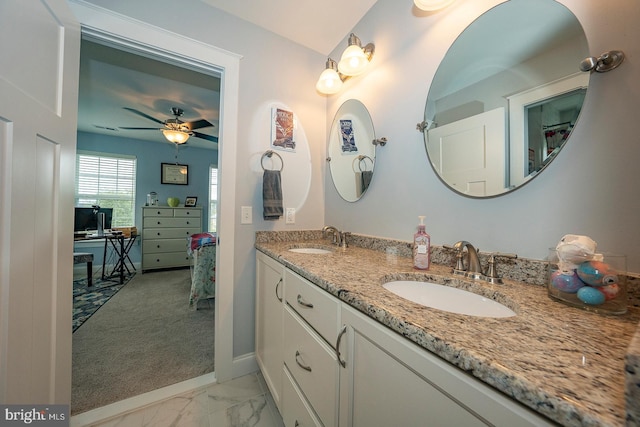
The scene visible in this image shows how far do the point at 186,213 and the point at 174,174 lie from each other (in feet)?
3.05

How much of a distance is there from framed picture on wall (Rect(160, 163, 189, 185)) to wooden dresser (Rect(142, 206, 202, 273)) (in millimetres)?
728

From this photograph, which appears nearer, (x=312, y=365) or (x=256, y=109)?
(x=312, y=365)

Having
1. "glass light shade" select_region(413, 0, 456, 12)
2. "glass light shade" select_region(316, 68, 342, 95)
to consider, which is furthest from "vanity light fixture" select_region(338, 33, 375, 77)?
"glass light shade" select_region(413, 0, 456, 12)

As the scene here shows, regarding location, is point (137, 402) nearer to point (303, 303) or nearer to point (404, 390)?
point (303, 303)

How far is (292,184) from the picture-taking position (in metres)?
1.78

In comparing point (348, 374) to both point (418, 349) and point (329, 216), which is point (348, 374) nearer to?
point (418, 349)

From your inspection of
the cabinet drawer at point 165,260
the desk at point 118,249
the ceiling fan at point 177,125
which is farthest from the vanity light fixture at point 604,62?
the desk at point 118,249

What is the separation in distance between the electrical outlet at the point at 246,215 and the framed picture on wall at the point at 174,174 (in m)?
3.91

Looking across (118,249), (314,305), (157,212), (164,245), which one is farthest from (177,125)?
(314,305)

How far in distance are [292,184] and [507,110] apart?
1.33m

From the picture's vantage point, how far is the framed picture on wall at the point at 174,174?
14.8 ft

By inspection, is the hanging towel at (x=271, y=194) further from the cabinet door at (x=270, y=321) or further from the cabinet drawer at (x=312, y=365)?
the cabinet drawer at (x=312, y=365)

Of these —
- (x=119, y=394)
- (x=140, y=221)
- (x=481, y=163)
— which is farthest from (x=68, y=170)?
(x=140, y=221)

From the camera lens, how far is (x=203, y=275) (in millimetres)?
2553
